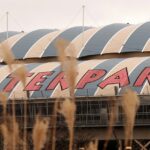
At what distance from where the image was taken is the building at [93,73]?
60.2 m

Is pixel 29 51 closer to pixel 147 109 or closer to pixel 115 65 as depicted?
pixel 115 65

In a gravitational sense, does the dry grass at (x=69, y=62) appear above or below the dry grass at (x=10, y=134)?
above

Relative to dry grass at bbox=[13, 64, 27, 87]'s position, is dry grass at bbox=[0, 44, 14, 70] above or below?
above

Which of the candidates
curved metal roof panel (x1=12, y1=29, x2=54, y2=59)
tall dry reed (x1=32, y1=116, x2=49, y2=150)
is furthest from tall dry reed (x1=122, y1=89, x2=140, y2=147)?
curved metal roof panel (x1=12, y1=29, x2=54, y2=59)

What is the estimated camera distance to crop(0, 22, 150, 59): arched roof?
77625 millimetres

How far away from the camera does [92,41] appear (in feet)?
268

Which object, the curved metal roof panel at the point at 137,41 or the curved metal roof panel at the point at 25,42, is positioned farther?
the curved metal roof panel at the point at 25,42

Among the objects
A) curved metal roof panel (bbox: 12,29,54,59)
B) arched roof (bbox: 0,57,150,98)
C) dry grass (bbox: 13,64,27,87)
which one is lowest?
curved metal roof panel (bbox: 12,29,54,59)

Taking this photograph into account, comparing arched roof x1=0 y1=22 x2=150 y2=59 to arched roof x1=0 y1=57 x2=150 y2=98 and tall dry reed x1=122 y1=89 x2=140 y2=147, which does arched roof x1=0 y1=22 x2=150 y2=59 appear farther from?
tall dry reed x1=122 y1=89 x2=140 y2=147

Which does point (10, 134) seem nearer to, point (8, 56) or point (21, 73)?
point (21, 73)

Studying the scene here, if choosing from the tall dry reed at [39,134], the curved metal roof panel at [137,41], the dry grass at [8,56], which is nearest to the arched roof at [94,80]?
the curved metal roof panel at [137,41]

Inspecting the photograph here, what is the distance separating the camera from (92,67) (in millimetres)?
70375

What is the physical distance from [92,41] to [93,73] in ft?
45.3

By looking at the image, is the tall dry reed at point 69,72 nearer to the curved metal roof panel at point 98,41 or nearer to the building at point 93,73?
the building at point 93,73
